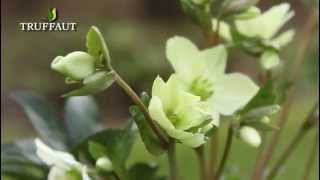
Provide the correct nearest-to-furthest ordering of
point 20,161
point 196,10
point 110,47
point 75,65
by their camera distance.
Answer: point 75,65, point 196,10, point 20,161, point 110,47

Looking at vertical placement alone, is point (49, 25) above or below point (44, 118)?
above

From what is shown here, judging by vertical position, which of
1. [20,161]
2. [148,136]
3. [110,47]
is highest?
[148,136]

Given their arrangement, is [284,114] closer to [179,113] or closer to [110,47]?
[179,113]

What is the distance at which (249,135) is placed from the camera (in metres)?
0.52

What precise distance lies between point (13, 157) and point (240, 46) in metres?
0.19

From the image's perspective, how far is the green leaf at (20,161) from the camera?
64 centimetres

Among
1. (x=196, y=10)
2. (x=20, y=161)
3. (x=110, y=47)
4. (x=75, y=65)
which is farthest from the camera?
(x=110, y=47)

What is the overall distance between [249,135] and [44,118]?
19cm

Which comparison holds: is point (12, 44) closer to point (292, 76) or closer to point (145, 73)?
point (145, 73)

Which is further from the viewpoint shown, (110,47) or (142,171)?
(110,47)

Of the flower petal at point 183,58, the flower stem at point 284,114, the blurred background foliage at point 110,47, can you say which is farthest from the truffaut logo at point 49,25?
the blurred background foliage at point 110,47

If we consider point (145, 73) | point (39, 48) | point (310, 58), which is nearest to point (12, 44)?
point (39, 48)

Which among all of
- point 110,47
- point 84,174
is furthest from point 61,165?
point 110,47

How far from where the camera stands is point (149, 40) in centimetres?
309
